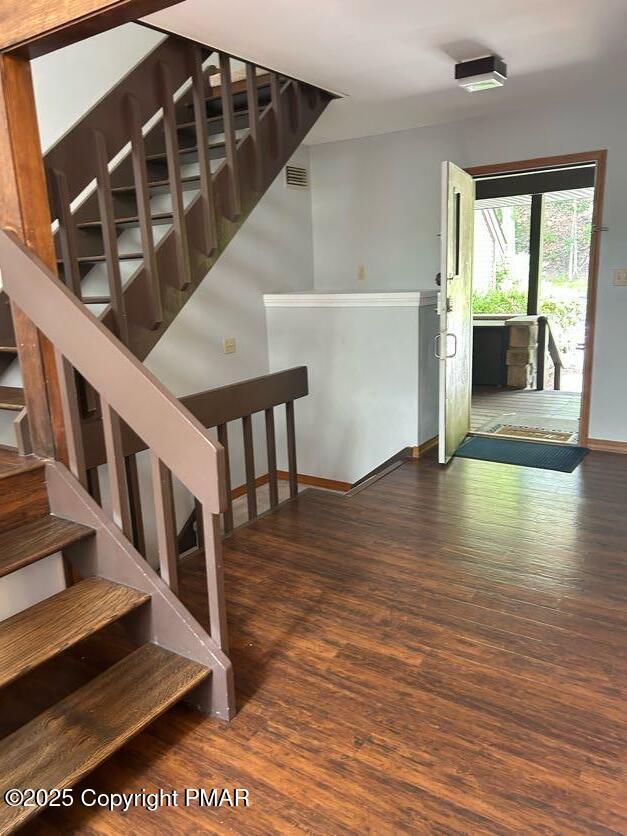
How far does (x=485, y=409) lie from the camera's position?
20.5ft

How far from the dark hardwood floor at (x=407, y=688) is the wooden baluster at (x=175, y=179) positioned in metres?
1.35

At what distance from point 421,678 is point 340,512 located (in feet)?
4.72

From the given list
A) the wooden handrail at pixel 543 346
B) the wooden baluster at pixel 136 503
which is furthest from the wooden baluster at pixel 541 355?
the wooden baluster at pixel 136 503

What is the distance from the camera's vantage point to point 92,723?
1.62 metres

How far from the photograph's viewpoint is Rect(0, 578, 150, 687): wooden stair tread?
1.66 m

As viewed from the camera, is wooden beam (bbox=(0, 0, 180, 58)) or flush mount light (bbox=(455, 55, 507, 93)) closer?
wooden beam (bbox=(0, 0, 180, 58))

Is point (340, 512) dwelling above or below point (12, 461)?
below

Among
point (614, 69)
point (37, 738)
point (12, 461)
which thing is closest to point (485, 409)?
point (614, 69)

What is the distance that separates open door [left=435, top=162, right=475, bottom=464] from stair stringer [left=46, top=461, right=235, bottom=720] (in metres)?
2.57

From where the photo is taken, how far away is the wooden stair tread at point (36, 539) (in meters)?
1.90

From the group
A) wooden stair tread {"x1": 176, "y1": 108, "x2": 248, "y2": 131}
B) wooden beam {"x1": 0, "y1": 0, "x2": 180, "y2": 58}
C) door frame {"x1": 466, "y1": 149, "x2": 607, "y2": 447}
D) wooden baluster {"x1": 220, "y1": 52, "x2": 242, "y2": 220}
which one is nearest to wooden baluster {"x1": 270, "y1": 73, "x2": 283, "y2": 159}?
wooden stair tread {"x1": 176, "y1": 108, "x2": 248, "y2": 131}

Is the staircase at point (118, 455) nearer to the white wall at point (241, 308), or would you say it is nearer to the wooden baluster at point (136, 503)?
the wooden baluster at point (136, 503)

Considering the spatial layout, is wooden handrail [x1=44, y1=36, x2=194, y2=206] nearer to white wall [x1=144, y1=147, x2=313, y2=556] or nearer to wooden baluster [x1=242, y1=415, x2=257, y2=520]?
wooden baluster [x1=242, y1=415, x2=257, y2=520]

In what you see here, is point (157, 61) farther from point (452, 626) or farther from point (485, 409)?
point (485, 409)
